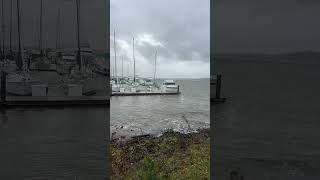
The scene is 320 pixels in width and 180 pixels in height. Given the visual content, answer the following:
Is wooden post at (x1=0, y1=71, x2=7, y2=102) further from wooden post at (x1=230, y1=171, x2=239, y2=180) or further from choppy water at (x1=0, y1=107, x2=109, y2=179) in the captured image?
wooden post at (x1=230, y1=171, x2=239, y2=180)

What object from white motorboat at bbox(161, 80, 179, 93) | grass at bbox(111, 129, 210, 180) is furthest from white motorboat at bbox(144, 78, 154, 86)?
grass at bbox(111, 129, 210, 180)

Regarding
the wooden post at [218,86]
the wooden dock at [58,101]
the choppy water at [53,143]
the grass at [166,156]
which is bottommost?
the grass at [166,156]

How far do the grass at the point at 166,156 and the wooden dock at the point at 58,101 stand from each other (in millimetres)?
923

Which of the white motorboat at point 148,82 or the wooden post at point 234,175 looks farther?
the white motorboat at point 148,82

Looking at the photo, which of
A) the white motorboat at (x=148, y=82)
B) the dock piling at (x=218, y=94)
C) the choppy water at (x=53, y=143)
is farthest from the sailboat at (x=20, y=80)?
the white motorboat at (x=148, y=82)

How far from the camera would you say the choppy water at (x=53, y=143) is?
320cm

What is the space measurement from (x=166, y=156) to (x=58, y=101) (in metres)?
3.45

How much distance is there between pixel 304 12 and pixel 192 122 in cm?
822

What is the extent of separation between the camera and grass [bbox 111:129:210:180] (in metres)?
5.20

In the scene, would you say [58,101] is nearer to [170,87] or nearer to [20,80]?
[20,80]

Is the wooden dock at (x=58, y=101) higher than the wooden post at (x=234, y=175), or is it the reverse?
the wooden dock at (x=58, y=101)

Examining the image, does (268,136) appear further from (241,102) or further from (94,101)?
(94,101)

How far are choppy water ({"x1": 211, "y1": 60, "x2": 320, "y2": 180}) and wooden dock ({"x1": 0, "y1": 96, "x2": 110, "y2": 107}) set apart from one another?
1.01 metres

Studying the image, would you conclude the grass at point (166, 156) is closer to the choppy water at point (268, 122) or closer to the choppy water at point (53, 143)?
the choppy water at point (53, 143)
